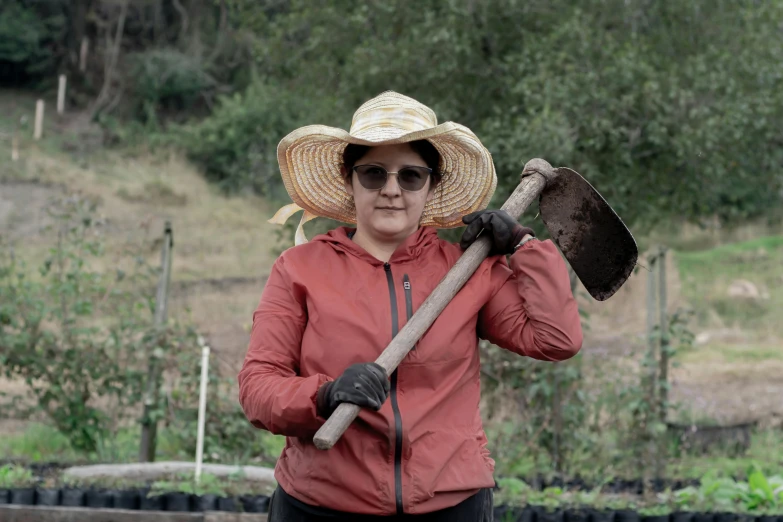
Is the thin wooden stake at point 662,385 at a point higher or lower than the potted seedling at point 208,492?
higher

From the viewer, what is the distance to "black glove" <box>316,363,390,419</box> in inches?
77.5

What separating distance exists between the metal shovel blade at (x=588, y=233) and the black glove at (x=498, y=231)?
0.30 meters

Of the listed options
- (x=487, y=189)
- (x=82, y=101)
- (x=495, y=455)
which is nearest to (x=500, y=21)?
(x=495, y=455)

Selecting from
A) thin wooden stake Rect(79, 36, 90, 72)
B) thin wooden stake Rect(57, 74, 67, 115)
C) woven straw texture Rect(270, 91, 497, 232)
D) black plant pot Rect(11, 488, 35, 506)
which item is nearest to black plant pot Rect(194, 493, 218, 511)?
black plant pot Rect(11, 488, 35, 506)

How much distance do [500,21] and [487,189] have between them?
8.16 meters

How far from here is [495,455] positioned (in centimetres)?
597

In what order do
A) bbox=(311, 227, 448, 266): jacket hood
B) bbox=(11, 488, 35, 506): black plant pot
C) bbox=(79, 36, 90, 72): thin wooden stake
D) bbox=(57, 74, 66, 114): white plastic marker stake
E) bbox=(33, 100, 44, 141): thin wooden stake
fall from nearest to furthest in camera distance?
bbox=(311, 227, 448, 266): jacket hood, bbox=(11, 488, 35, 506): black plant pot, bbox=(33, 100, 44, 141): thin wooden stake, bbox=(57, 74, 66, 114): white plastic marker stake, bbox=(79, 36, 90, 72): thin wooden stake

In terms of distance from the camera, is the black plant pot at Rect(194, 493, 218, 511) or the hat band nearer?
the hat band

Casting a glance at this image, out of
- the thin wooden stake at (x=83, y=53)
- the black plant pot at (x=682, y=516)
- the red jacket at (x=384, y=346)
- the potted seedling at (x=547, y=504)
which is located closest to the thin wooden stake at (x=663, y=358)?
the potted seedling at (x=547, y=504)

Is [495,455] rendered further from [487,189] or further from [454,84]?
[454,84]

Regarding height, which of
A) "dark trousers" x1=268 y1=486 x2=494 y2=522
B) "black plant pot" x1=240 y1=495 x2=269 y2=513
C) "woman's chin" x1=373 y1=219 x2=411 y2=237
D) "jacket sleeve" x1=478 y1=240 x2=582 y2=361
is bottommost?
"black plant pot" x1=240 y1=495 x2=269 y2=513

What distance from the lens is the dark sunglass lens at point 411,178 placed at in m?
2.30

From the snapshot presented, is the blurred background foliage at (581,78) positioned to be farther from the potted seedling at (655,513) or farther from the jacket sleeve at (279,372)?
the jacket sleeve at (279,372)

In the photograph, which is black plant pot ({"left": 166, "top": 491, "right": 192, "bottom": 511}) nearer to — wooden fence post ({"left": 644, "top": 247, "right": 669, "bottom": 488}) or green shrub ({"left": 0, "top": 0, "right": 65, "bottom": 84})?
wooden fence post ({"left": 644, "top": 247, "right": 669, "bottom": 488})
